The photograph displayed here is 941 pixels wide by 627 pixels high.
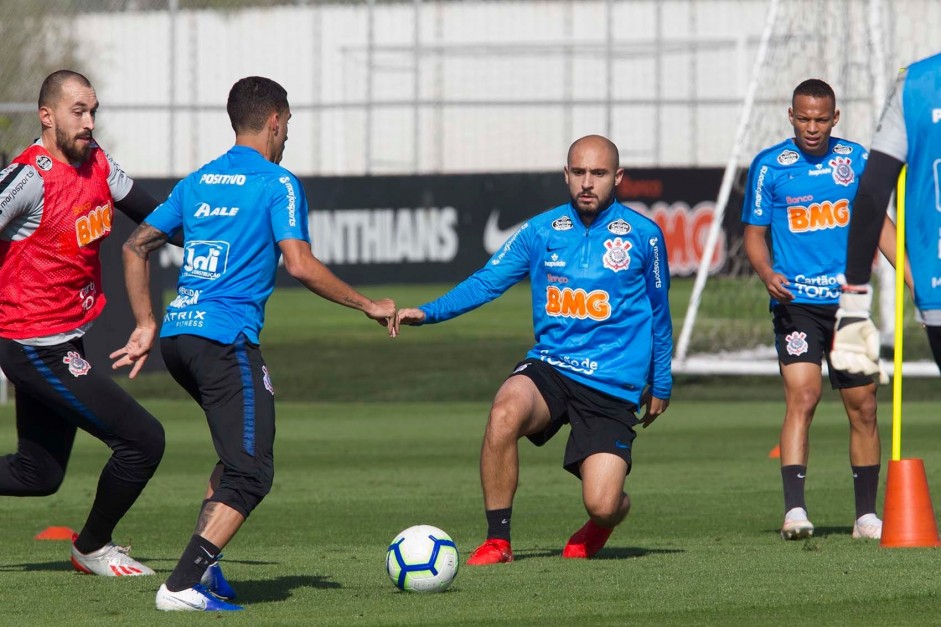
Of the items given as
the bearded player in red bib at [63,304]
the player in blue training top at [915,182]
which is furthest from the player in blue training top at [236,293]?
the player in blue training top at [915,182]

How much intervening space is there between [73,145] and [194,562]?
2.00 meters

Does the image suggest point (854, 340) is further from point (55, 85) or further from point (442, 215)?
point (442, 215)

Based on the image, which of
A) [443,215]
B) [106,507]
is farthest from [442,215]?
[106,507]

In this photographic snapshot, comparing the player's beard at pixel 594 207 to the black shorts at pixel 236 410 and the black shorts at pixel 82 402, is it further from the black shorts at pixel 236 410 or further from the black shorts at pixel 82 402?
the black shorts at pixel 82 402

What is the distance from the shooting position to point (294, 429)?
45.5ft

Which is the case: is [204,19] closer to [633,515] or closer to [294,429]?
[294,429]

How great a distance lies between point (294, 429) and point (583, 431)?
22.1 feet

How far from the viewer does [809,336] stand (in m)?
8.18

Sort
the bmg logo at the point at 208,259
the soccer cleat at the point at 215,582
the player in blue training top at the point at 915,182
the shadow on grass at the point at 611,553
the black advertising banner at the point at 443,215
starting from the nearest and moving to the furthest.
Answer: the player in blue training top at the point at 915,182 < the bmg logo at the point at 208,259 < the soccer cleat at the point at 215,582 < the shadow on grass at the point at 611,553 < the black advertising banner at the point at 443,215

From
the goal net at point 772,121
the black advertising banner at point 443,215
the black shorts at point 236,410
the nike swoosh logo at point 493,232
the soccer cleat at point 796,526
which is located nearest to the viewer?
the black shorts at point 236,410

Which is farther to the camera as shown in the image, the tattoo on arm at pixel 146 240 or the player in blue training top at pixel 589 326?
the player in blue training top at pixel 589 326

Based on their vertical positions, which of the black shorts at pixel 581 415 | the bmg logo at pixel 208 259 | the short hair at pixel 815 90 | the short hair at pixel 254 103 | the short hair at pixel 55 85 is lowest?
the black shorts at pixel 581 415

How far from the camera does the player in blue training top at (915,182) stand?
17.0 ft

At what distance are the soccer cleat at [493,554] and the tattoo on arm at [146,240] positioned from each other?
78.2 inches
